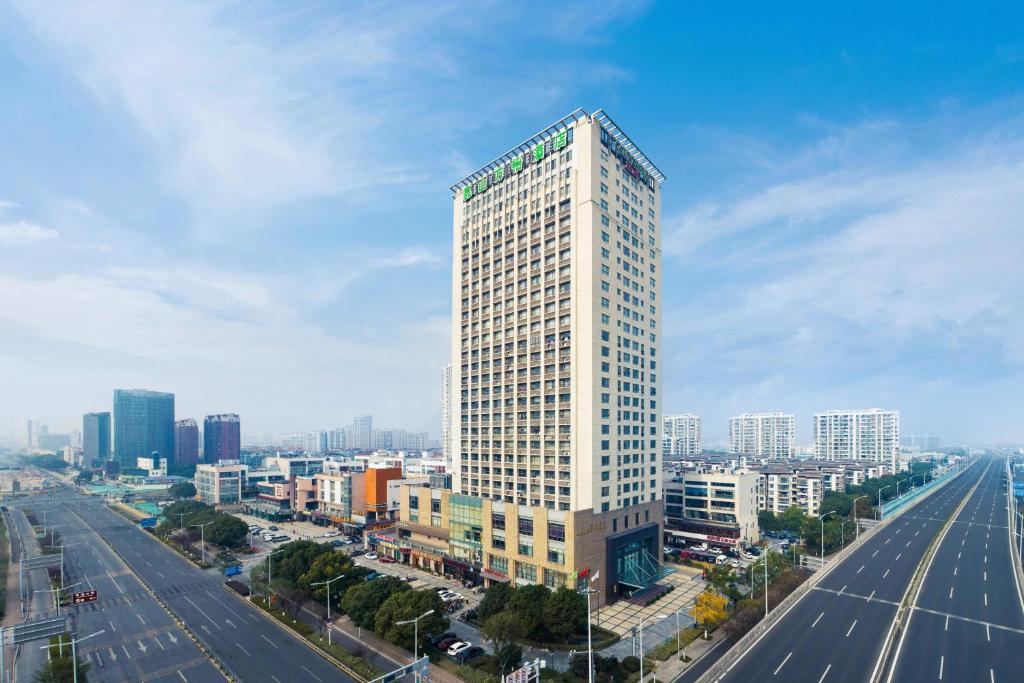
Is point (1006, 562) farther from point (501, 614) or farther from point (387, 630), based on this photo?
point (387, 630)

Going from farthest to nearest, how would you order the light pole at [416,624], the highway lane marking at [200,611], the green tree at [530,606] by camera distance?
the highway lane marking at [200,611], the green tree at [530,606], the light pole at [416,624]

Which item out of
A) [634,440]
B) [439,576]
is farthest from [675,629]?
[439,576]

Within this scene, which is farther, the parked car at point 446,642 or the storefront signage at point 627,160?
the storefront signage at point 627,160

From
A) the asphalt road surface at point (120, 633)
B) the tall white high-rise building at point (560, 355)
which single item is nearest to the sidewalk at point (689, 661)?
the tall white high-rise building at point (560, 355)

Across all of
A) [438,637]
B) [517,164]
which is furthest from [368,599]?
[517,164]

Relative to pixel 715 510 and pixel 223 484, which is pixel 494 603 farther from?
pixel 223 484

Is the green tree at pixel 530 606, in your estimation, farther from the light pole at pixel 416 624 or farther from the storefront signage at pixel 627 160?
the storefront signage at pixel 627 160
